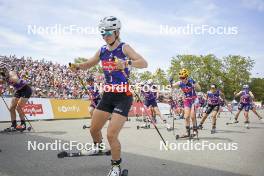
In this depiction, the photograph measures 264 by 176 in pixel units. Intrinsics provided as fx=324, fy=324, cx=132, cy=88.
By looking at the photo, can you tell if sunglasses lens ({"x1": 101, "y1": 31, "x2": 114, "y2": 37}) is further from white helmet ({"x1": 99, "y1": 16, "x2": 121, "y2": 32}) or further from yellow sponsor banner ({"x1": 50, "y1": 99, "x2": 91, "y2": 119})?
yellow sponsor banner ({"x1": 50, "y1": 99, "x2": 91, "y2": 119})

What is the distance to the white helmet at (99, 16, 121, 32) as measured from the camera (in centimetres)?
540

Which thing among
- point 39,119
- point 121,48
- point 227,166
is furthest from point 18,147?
point 39,119

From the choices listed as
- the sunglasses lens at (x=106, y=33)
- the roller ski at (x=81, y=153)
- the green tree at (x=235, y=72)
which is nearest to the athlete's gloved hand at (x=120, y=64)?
the sunglasses lens at (x=106, y=33)

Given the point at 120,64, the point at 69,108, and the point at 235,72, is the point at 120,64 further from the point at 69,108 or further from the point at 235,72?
the point at 235,72

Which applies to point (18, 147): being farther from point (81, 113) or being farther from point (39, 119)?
point (81, 113)

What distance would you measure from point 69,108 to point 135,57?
57.5 feet

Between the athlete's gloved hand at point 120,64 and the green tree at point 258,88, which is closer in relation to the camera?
the athlete's gloved hand at point 120,64

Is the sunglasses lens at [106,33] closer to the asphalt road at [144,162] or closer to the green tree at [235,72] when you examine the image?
the asphalt road at [144,162]

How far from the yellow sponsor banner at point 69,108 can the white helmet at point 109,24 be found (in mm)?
15989

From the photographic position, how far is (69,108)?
2234 centimetres

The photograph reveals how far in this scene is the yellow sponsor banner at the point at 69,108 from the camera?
21.0 meters

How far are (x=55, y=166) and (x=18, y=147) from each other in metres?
2.66

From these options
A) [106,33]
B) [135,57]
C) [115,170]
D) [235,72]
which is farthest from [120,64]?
[235,72]

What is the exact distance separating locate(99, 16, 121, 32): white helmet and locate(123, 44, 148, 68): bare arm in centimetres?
39
